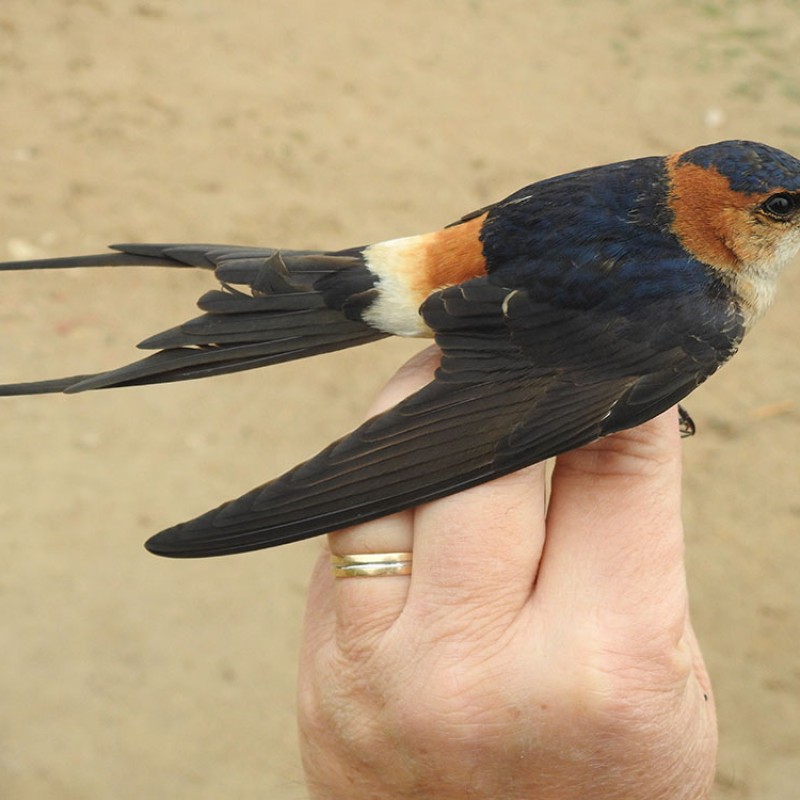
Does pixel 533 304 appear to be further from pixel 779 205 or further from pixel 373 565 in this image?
pixel 373 565

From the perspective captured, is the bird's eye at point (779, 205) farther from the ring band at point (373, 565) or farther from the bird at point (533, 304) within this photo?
the ring band at point (373, 565)

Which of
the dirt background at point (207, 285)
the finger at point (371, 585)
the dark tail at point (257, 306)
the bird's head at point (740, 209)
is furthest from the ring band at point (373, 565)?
the bird's head at point (740, 209)

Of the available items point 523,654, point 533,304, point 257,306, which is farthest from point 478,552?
point 257,306

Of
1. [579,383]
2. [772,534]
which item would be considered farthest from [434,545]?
[772,534]

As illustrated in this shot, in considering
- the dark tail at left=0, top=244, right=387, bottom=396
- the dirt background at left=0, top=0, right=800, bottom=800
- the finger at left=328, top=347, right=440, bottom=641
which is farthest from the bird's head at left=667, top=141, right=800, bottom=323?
the dirt background at left=0, top=0, right=800, bottom=800

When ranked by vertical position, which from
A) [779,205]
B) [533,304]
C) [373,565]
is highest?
[779,205]

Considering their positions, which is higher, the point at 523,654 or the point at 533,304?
the point at 533,304
